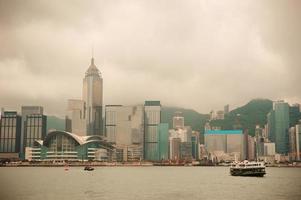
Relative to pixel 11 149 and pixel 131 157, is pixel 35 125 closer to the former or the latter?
pixel 11 149

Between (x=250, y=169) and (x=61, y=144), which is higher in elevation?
(x=61, y=144)

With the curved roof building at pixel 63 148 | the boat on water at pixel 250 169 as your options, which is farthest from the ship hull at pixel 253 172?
the curved roof building at pixel 63 148

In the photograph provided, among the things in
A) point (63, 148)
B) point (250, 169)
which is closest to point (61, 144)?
point (63, 148)

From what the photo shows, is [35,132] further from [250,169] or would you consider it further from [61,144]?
[250,169]

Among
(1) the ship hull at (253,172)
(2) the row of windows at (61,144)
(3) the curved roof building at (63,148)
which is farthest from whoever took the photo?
(2) the row of windows at (61,144)

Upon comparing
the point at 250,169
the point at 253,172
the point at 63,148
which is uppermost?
the point at 63,148

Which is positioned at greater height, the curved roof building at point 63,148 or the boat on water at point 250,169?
the curved roof building at point 63,148

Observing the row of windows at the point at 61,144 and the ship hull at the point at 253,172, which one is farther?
the row of windows at the point at 61,144

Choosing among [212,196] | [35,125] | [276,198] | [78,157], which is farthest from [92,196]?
[35,125]

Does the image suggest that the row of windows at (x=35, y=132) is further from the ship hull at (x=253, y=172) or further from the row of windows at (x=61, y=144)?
the ship hull at (x=253, y=172)

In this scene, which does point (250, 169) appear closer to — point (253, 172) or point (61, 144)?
point (253, 172)

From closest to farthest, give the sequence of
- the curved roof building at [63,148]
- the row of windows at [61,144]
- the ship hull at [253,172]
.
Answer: the ship hull at [253,172], the curved roof building at [63,148], the row of windows at [61,144]

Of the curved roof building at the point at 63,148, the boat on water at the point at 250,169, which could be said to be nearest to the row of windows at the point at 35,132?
the curved roof building at the point at 63,148

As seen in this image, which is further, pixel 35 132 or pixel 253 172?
pixel 35 132
